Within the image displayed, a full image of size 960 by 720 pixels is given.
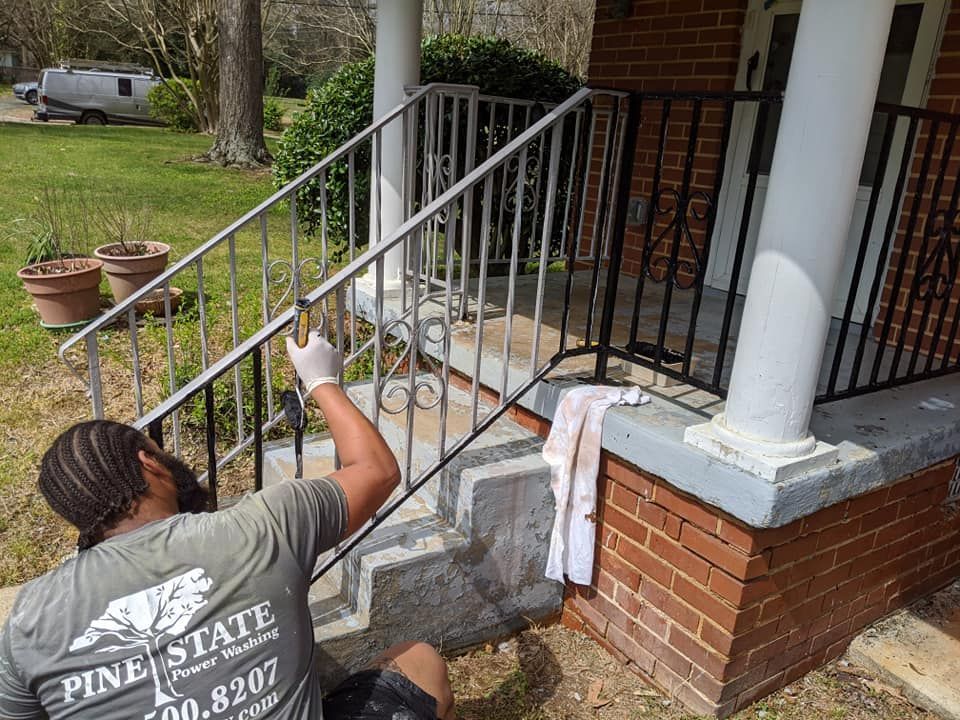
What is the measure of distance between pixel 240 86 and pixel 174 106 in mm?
10562

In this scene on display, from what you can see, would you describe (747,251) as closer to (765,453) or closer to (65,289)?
(765,453)

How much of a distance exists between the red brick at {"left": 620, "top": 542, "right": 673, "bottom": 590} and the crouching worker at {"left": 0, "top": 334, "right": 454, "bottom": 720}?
139cm

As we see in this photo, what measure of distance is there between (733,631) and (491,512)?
0.89 metres

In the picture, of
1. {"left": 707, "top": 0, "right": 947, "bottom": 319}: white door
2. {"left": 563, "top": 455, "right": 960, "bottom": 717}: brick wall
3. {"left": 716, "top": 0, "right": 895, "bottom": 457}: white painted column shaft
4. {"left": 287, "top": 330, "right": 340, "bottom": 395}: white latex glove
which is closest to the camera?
{"left": 287, "top": 330, "right": 340, "bottom": 395}: white latex glove

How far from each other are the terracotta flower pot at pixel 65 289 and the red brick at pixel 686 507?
14.7 feet

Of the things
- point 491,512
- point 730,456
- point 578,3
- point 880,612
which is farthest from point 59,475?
point 578,3

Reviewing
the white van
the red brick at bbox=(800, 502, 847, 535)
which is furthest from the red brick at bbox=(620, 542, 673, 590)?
the white van

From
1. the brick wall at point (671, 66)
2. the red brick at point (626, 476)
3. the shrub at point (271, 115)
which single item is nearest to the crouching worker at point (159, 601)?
the red brick at point (626, 476)

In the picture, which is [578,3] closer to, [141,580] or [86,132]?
[86,132]

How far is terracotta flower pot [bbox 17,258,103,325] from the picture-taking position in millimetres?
5270

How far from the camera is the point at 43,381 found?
15.5 ft

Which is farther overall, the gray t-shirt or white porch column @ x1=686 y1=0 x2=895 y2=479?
white porch column @ x1=686 y1=0 x2=895 y2=479

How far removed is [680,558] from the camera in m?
2.62

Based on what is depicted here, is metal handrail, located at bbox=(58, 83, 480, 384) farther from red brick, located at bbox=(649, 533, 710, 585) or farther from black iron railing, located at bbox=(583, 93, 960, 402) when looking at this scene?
red brick, located at bbox=(649, 533, 710, 585)
